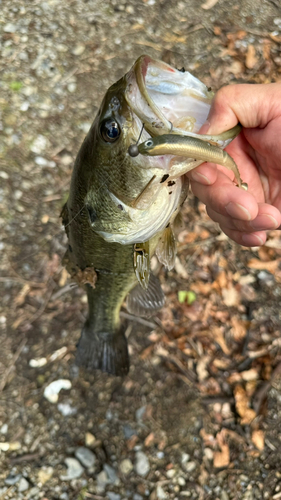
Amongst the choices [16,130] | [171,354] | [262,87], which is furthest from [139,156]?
[16,130]

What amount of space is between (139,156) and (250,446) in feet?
7.53

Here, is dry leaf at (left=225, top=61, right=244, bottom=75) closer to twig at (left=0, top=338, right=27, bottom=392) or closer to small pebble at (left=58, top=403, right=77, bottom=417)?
twig at (left=0, top=338, right=27, bottom=392)

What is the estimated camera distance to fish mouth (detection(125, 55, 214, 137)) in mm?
1172

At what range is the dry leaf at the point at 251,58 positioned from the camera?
3.91m

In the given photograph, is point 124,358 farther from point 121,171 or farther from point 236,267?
point 121,171

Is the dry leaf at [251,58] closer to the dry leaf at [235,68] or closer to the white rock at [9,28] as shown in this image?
the dry leaf at [235,68]

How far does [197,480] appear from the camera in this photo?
2535 millimetres

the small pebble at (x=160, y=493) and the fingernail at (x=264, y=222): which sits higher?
the fingernail at (x=264, y=222)

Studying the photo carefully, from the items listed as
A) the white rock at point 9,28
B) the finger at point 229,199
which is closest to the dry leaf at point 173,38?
the white rock at point 9,28

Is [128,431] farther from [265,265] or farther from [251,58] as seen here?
[251,58]

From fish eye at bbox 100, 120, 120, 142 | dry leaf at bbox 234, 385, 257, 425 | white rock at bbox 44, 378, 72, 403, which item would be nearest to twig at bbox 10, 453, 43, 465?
white rock at bbox 44, 378, 72, 403

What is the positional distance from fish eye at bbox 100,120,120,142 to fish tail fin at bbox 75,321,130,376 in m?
1.45

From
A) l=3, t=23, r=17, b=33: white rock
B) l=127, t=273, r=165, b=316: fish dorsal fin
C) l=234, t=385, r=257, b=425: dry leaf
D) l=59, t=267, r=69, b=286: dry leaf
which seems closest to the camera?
l=127, t=273, r=165, b=316: fish dorsal fin

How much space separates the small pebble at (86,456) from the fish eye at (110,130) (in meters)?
2.27
